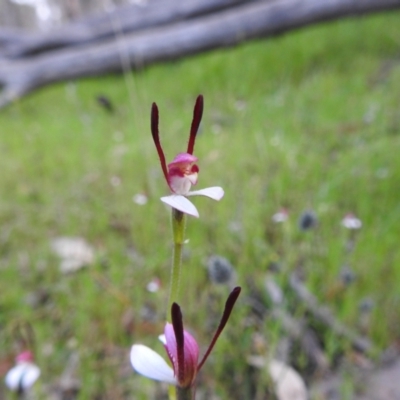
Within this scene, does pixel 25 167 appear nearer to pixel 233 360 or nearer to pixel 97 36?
pixel 233 360

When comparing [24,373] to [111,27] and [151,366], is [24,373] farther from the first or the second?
[111,27]

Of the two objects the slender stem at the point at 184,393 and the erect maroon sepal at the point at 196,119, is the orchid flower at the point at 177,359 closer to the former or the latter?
the slender stem at the point at 184,393

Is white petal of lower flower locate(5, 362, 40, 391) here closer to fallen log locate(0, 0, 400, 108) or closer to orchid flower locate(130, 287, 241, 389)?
orchid flower locate(130, 287, 241, 389)

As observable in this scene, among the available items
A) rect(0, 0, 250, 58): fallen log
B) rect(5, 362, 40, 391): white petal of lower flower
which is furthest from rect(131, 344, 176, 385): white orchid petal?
rect(0, 0, 250, 58): fallen log

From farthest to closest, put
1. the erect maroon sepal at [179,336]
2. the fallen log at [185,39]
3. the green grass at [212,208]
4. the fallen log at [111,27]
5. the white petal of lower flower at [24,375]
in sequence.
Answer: the fallen log at [111,27], the fallen log at [185,39], the green grass at [212,208], the white petal of lower flower at [24,375], the erect maroon sepal at [179,336]

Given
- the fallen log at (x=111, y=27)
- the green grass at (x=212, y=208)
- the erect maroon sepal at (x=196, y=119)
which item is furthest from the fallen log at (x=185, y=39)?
the erect maroon sepal at (x=196, y=119)

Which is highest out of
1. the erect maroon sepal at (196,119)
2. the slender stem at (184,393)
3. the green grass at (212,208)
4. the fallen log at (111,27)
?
the fallen log at (111,27)

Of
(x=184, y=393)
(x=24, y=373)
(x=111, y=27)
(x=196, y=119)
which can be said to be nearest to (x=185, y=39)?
(x=111, y=27)
